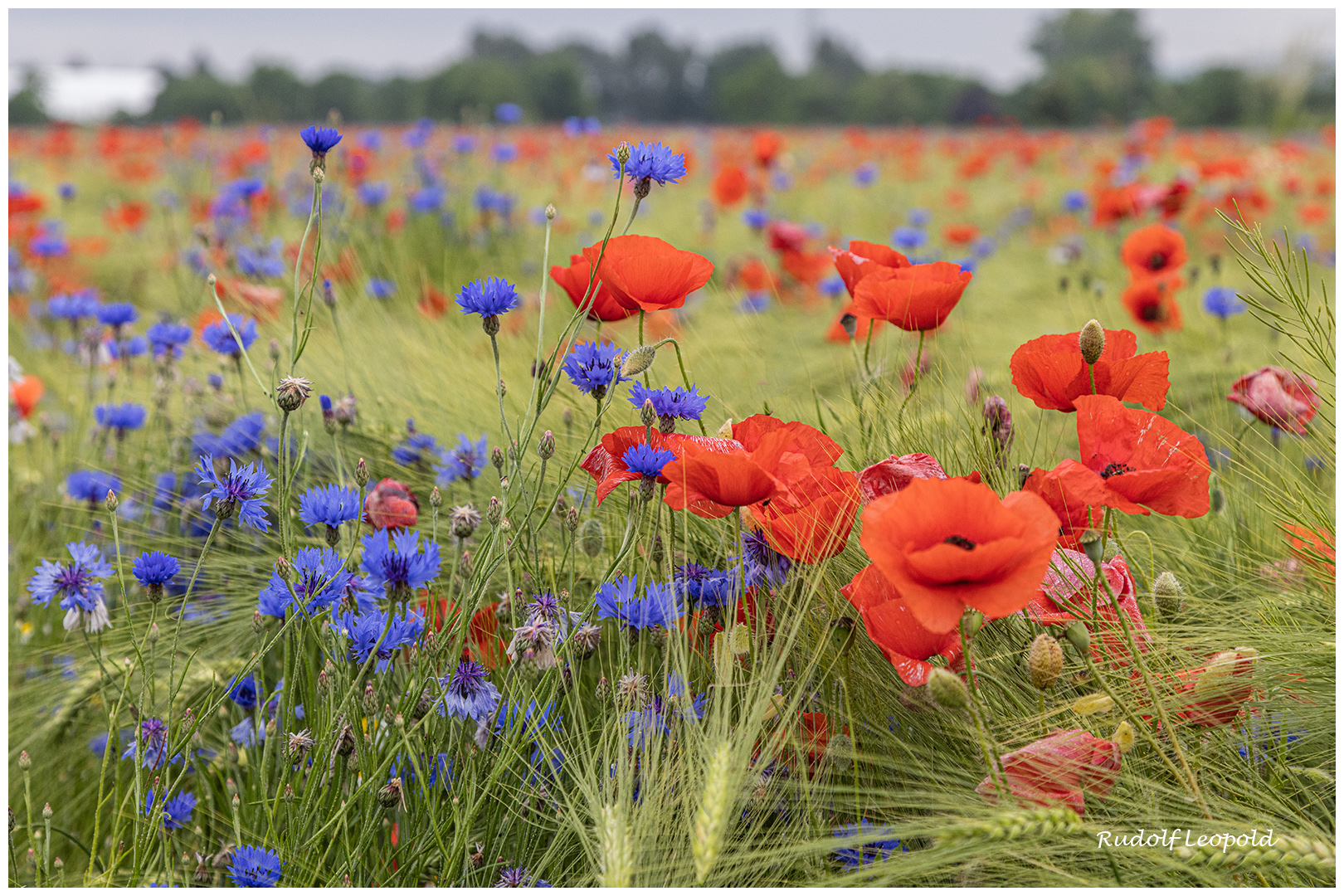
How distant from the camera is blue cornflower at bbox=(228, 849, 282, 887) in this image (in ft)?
2.28

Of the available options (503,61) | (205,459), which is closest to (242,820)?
(205,459)

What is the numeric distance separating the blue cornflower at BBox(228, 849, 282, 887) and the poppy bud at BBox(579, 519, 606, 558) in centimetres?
33

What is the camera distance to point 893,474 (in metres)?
0.67

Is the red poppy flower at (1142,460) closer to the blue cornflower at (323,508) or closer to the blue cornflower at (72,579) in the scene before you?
the blue cornflower at (323,508)

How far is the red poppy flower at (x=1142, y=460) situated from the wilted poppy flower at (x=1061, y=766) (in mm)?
157

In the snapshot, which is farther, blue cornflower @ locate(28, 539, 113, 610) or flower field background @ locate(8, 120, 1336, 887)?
blue cornflower @ locate(28, 539, 113, 610)

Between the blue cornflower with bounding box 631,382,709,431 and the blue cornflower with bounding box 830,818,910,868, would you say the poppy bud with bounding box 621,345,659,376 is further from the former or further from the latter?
the blue cornflower with bounding box 830,818,910,868

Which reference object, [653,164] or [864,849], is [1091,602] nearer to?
[864,849]

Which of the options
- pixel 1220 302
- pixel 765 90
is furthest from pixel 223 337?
pixel 765 90

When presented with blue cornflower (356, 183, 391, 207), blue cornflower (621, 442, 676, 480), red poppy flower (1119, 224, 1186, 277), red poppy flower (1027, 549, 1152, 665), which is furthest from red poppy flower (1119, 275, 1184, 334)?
blue cornflower (356, 183, 391, 207)

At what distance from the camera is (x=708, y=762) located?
59 centimetres

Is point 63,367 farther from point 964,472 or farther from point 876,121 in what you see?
point 876,121

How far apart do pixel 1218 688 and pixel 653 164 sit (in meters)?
0.57

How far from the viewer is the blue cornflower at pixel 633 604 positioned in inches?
28.3
